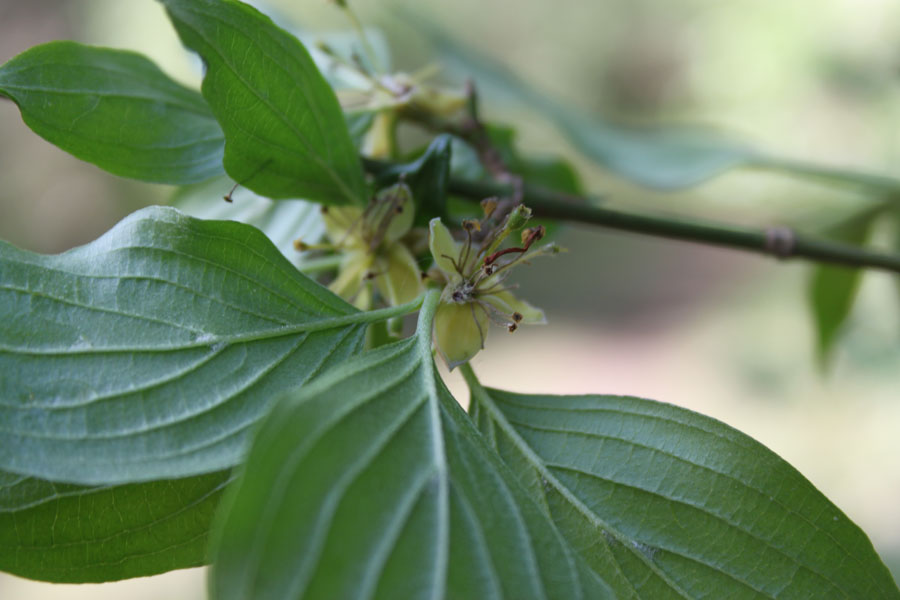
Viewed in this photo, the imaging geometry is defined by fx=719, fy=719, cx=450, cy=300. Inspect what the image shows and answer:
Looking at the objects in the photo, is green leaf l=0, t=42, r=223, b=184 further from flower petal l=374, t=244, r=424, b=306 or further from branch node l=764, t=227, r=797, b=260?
branch node l=764, t=227, r=797, b=260

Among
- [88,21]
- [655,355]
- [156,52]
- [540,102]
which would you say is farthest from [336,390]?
[88,21]

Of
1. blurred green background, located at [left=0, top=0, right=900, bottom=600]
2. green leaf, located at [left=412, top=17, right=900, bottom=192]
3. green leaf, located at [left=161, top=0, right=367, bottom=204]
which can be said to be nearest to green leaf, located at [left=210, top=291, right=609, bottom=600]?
green leaf, located at [left=161, top=0, right=367, bottom=204]

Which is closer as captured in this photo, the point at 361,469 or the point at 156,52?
the point at 361,469

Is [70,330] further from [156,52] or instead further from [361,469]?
[156,52]

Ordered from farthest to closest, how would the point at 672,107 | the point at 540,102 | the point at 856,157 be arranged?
the point at 672,107 < the point at 856,157 < the point at 540,102

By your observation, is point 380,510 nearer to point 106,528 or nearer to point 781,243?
point 106,528

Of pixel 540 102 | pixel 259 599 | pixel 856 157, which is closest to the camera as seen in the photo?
pixel 259 599
